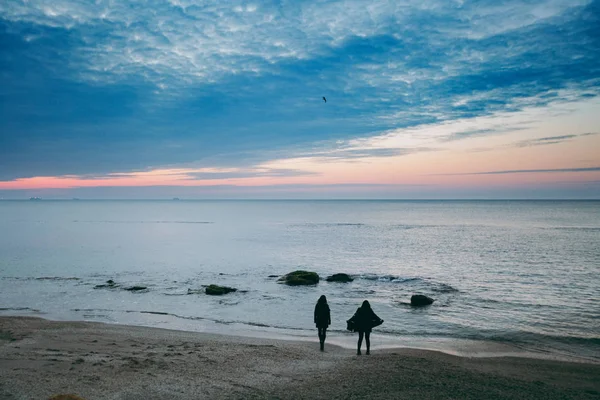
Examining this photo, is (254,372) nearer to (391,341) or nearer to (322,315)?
(322,315)

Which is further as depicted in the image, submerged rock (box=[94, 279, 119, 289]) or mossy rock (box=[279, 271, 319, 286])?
mossy rock (box=[279, 271, 319, 286])

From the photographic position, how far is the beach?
12.8 metres

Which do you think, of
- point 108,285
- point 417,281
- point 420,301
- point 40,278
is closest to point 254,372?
point 420,301

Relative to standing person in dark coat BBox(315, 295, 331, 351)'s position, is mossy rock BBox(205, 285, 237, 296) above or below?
below

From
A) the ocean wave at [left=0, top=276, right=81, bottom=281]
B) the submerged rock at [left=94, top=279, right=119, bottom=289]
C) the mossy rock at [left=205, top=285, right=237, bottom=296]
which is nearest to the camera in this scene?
the mossy rock at [left=205, top=285, right=237, bottom=296]

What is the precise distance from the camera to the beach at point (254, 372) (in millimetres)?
12812

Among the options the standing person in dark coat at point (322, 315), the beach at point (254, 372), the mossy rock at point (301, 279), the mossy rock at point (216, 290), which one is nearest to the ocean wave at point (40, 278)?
the mossy rock at point (216, 290)

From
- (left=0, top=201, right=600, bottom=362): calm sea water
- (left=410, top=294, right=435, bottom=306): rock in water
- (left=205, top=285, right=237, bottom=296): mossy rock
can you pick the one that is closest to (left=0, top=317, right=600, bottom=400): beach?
(left=0, top=201, right=600, bottom=362): calm sea water

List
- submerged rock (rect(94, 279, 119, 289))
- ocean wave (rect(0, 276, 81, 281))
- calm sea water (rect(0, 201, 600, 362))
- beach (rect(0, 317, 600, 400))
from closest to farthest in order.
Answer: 1. beach (rect(0, 317, 600, 400))
2. calm sea water (rect(0, 201, 600, 362))
3. submerged rock (rect(94, 279, 119, 289))
4. ocean wave (rect(0, 276, 81, 281))

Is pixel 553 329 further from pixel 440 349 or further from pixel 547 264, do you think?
pixel 547 264

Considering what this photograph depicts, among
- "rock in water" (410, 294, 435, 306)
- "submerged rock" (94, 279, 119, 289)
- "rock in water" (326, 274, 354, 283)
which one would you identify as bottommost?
"submerged rock" (94, 279, 119, 289)

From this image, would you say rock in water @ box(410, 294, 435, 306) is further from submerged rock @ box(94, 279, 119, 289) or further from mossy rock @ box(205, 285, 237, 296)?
submerged rock @ box(94, 279, 119, 289)

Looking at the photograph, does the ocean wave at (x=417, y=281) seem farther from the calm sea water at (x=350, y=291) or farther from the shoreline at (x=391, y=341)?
the shoreline at (x=391, y=341)

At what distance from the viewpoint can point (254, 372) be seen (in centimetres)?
1480
